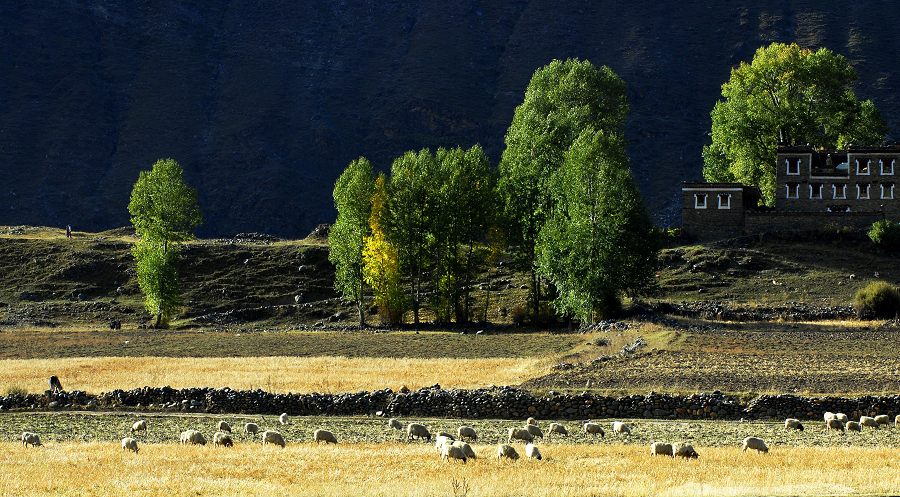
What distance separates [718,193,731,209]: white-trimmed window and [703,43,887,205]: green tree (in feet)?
33.8

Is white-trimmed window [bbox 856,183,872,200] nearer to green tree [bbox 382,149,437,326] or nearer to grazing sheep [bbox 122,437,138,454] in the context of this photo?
green tree [bbox 382,149,437,326]

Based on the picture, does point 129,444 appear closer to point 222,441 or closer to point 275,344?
point 222,441

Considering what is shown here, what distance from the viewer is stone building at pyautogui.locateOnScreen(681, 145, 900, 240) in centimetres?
11644

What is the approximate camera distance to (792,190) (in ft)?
391

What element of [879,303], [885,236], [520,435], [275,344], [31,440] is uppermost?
[885,236]

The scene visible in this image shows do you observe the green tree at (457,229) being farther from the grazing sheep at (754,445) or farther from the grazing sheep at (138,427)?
the grazing sheep at (754,445)

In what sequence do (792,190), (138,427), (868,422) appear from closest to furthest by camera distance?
1. (138,427)
2. (868,422)
3. (792,190)

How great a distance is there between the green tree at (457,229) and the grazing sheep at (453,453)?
67899 millimetres

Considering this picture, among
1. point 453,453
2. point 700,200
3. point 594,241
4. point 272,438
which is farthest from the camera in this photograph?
point 700,200

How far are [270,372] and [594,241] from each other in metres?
35.4

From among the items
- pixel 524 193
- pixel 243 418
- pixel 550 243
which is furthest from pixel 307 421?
pixel 524 193

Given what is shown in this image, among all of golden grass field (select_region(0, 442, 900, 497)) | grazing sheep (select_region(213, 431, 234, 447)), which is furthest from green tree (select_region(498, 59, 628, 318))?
golden grass field (select_region(0, 442, 900, 497))

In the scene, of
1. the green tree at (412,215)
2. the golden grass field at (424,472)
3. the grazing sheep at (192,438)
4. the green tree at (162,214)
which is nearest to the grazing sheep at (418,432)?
the golden grass field at (424,472)

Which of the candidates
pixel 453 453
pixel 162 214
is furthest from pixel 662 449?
pixel 162 214
